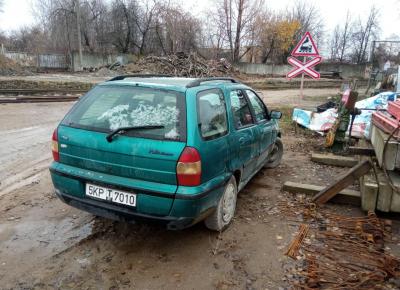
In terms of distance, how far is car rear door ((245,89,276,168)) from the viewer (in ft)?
15.4

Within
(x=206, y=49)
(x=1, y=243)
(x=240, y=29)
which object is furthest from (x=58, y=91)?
(x=240, y=29)

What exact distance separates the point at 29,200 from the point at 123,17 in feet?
127

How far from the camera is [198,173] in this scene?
3.04 metres

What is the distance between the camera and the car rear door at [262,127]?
185 inches

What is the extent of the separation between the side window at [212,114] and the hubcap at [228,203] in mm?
668

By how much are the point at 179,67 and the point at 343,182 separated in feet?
86.3

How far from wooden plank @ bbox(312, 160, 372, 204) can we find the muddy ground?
514mm

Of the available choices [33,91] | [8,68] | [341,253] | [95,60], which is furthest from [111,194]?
[95,60]

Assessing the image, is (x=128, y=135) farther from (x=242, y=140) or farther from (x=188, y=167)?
(x=242, y=140)

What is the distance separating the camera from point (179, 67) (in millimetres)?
29500

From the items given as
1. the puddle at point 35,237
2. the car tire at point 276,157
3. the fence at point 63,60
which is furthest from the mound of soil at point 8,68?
the puddle at point 35,237

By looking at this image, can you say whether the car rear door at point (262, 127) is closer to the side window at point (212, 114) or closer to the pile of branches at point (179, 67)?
the side window at point (212, 114)

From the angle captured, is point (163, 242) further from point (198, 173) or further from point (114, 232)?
point (198, 173)

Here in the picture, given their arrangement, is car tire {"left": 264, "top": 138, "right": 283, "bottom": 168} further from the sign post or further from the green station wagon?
the sign post
